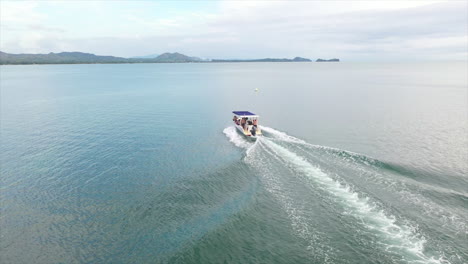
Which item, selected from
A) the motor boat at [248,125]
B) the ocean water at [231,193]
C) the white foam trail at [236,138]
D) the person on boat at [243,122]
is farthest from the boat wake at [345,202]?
the person on boat at [243,122]

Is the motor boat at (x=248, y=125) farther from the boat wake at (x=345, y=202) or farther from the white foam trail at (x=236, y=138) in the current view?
the boat wake at (x=345, y=202)

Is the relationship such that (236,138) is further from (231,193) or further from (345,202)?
(345,202)

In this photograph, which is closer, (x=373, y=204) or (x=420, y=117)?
(x=373, y=204)

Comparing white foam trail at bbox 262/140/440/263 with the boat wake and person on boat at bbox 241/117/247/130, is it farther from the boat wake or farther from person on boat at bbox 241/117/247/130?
person on boat at bbox 241/117/247/130

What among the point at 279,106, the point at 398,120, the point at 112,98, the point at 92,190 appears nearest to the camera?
the point at 92,190

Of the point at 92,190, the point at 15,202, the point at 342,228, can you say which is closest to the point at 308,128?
the point at 342,228

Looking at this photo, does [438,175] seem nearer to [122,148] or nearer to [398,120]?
[398,120]

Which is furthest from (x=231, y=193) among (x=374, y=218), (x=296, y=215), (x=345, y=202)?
(x=374, y=218)

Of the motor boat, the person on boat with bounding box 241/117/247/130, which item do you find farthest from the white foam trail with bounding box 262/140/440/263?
the person on boat with bounding box 241/117/247/130

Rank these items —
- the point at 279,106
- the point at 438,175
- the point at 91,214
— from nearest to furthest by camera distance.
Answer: the point at 91,214 → the point at 438,175 → the point at 279,106
